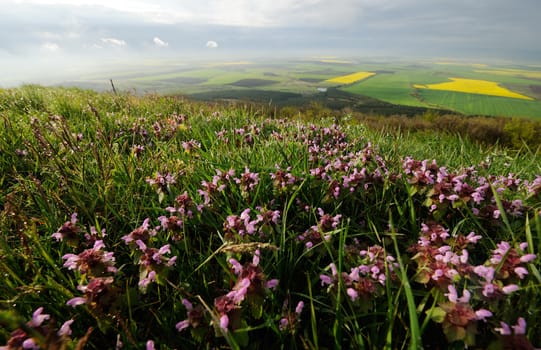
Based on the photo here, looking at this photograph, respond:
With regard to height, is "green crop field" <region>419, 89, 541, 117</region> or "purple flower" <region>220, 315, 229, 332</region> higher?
"purple flower" <region>220, 315, 229, 332</region>

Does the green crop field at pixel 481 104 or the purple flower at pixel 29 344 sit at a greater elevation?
the purple flower at pixel 29 344

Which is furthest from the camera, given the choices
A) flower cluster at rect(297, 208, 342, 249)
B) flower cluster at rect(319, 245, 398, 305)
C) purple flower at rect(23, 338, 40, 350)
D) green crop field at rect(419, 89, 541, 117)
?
green crop field at rect(419, 89, 541, 117)

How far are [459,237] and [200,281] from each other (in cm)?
181

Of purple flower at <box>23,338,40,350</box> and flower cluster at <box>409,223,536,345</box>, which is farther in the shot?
flower cluster at <box>409,223,536,345</box>

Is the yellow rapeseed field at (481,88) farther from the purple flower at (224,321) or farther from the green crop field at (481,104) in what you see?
the purple flower at (224,321)

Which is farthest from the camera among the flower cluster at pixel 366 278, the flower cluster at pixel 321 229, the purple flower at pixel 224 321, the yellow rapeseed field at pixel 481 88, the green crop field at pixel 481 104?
the yellow rapeseed field at pixel 481 88

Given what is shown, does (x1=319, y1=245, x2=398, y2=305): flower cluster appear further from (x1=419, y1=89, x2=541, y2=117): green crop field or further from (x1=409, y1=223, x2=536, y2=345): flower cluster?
A: (x1=419, y1=89, x2=541, y2=117): green crop field

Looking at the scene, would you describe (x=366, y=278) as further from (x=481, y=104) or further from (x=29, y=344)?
(x=481, y=104)

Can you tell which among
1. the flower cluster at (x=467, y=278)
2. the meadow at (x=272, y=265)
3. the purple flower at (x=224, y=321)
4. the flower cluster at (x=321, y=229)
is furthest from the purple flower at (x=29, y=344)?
the flower cluster at (x=467, y=278)

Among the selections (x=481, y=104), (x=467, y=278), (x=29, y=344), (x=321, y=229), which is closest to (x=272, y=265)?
(x=321, y=229)

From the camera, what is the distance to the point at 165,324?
1.62 meters

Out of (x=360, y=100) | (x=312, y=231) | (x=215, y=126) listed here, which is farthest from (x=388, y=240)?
(x=360, y=100)

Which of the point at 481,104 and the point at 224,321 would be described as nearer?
the point at 224,321

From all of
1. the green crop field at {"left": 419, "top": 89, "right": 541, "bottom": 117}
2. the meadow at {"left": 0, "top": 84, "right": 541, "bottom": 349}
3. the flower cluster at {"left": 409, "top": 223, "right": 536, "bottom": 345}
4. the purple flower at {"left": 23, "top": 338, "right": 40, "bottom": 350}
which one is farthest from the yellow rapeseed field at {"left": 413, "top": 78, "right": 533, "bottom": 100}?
the purple flower at {"left": 23, "top": 338, "right": 40, "bottom": 350}
